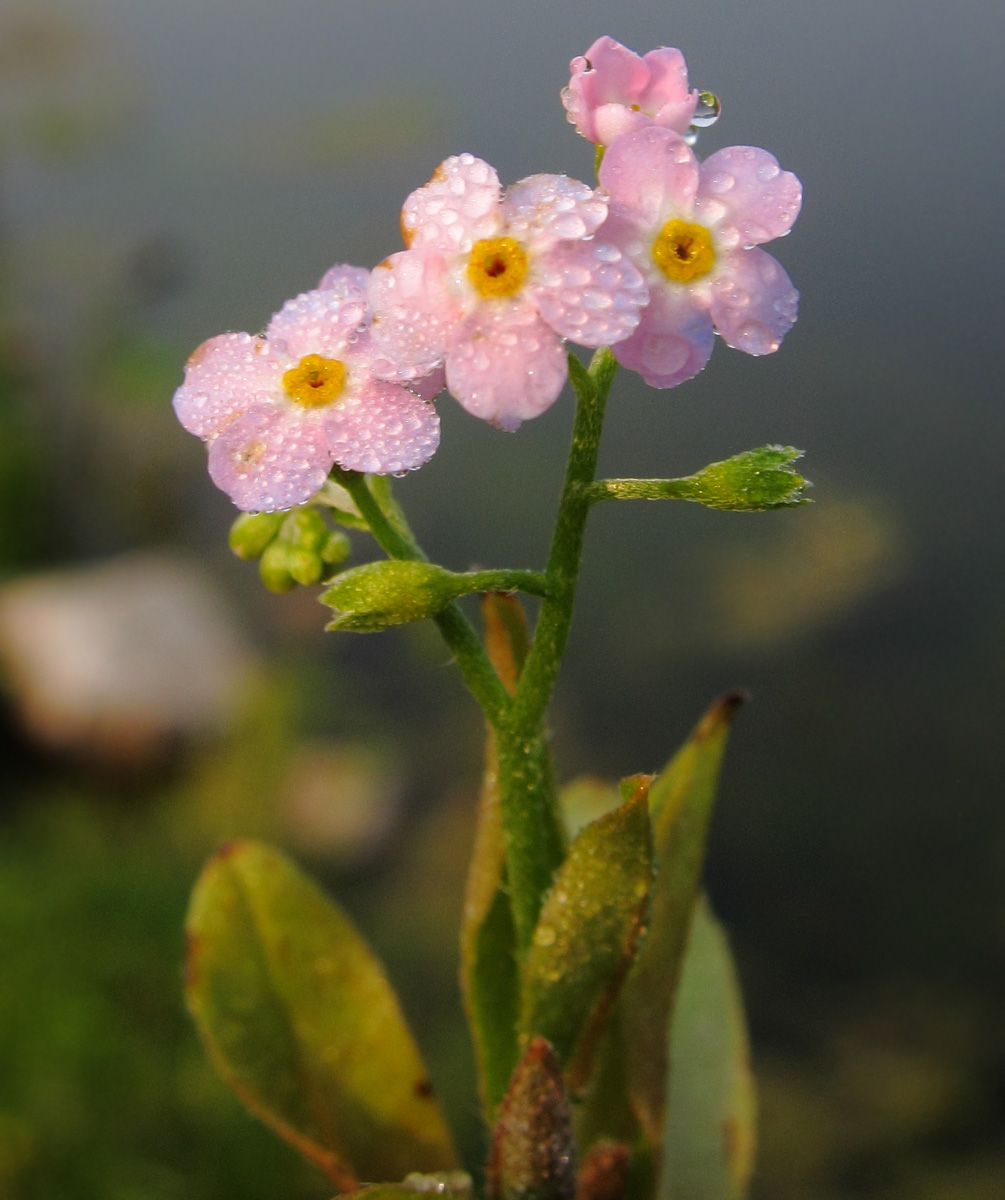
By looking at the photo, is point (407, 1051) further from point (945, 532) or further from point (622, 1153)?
point (945, 532)

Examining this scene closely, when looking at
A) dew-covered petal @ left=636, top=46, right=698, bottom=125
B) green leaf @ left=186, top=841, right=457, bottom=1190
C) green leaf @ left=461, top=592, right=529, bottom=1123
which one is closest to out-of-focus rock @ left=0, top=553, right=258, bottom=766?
green leaf @ left=186, top=841, right=457, bottom=1190

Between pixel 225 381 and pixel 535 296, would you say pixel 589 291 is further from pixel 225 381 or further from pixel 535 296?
pixel 225 381

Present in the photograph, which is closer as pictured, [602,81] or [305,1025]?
[602,81]

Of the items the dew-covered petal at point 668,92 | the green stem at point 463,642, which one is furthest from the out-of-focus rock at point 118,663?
the dew-covered petal at point 668,92

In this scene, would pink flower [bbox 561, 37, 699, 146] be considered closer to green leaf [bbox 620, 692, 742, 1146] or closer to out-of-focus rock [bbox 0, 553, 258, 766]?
green leaf [bbox 620, 692, 742, 1146]

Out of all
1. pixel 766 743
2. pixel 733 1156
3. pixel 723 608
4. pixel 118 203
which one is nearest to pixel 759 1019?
pixel 766 743

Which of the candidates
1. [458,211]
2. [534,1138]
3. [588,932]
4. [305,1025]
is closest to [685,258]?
[458,211]

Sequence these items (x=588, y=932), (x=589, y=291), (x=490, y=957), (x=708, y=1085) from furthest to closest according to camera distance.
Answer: (x=708, y=1085)
(x=490, y=957)
(x=588, y=932)
(x=589, y=291)
